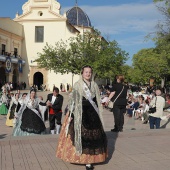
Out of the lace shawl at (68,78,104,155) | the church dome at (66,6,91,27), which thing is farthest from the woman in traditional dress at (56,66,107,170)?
the church dome at (66,6,91,27)

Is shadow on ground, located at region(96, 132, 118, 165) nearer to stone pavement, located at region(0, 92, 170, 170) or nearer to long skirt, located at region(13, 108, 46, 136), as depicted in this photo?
stone pavement, located at region(0, 92, 170, 170)

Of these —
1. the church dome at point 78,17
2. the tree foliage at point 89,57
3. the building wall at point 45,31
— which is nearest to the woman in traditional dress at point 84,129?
the tree foliage at point 89,57

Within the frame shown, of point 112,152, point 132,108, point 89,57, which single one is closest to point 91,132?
point 112,152

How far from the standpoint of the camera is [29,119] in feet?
30.2

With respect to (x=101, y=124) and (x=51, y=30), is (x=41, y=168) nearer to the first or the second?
(x=101, y=124)

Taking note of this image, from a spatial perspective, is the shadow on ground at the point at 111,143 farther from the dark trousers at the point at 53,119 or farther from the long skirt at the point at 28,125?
the long skirt at the point at 28,125

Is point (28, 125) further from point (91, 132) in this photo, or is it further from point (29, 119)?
point (91, 132)

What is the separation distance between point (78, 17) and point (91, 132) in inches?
2346

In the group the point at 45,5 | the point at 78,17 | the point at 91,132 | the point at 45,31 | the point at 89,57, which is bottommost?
the point at 91,132

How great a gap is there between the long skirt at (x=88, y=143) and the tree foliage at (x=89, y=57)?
27.9 meters

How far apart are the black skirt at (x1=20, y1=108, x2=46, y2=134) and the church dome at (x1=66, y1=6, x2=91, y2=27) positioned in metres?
54.1

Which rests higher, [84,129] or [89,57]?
[89,57]

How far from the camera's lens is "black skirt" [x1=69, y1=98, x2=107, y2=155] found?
5535 mm

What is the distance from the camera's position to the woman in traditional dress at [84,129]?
18.0 feet
